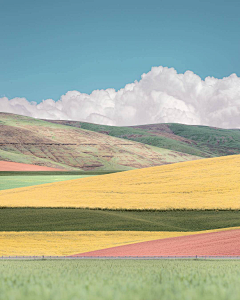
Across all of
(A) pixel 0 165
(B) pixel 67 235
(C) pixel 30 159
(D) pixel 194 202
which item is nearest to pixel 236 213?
(D) pixel 194 202

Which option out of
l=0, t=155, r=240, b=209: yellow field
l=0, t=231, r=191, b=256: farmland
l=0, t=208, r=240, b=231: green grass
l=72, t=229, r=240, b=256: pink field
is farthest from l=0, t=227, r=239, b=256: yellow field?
l=0, t=155, r=240, b=209: yellow field

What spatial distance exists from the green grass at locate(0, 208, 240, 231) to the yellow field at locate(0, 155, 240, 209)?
1.06m

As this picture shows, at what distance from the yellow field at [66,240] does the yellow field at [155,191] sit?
28.4ft

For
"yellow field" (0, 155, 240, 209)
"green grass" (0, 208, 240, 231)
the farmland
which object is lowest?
the farmland

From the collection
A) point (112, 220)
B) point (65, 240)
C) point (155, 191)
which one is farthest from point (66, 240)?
point (155, 191)

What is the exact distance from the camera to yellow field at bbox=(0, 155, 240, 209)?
41.8 meters

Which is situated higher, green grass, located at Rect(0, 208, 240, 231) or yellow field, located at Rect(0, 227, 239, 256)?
green grass, located at Rect(0, 208, 240, 231)

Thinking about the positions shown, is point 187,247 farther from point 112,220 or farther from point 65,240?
point 112,220

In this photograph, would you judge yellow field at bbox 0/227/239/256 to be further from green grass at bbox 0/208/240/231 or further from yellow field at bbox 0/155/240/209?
yellow field at bbox 0/155/240/209

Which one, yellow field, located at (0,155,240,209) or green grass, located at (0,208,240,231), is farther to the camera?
yellow field, located at (0,155,240,209)

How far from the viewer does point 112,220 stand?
124 ft

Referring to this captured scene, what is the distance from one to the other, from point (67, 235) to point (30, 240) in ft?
10.8

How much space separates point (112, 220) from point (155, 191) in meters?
12.4

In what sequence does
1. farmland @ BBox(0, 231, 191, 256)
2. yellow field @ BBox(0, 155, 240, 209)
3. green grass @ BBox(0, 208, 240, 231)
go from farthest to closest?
1. yellow field @ BBox(0, 155, 240, 209)
2. green grass @ BBox(0, 208, 240, 231)
3. farmland @ BBox(0, 231, 191, 256)
